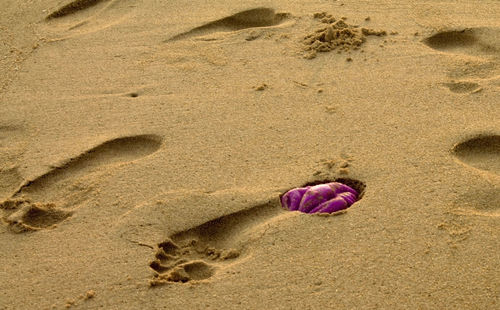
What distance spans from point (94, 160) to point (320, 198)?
78 centimetres

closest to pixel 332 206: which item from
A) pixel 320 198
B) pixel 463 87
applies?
pixel 320 198

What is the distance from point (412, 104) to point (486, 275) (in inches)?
31.6

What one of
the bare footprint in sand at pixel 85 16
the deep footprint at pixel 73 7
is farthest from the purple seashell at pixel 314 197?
the deep footprint at pixel 73 7

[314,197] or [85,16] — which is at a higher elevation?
[85,16]

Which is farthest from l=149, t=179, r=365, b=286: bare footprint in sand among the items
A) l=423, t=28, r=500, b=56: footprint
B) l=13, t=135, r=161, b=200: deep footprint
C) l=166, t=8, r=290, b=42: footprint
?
l=166, t=8, r=290, b=42: footprint

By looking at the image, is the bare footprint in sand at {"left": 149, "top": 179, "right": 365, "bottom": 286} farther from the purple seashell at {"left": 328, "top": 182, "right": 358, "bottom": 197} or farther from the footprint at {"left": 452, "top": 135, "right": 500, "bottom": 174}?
the footprint at {"left": 452, "top": 135, "right": 500, "bottom": 174}

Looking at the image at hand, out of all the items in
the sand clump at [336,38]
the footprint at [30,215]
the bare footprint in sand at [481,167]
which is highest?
the sand clump at [336,38]

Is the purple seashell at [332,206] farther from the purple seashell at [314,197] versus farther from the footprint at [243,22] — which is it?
the footprint at [243,22]

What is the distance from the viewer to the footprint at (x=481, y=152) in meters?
2.07

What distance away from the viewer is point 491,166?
2.06 meters

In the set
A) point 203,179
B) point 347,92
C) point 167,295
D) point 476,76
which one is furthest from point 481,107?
point 167,295

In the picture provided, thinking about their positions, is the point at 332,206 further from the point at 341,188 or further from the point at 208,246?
the point at 208,246

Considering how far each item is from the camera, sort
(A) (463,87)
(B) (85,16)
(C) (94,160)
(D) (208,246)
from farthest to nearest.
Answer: (B) (85,16)
(A) (463,87)
(C) (94,160)
(D) (208,246)

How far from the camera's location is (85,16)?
319cm
